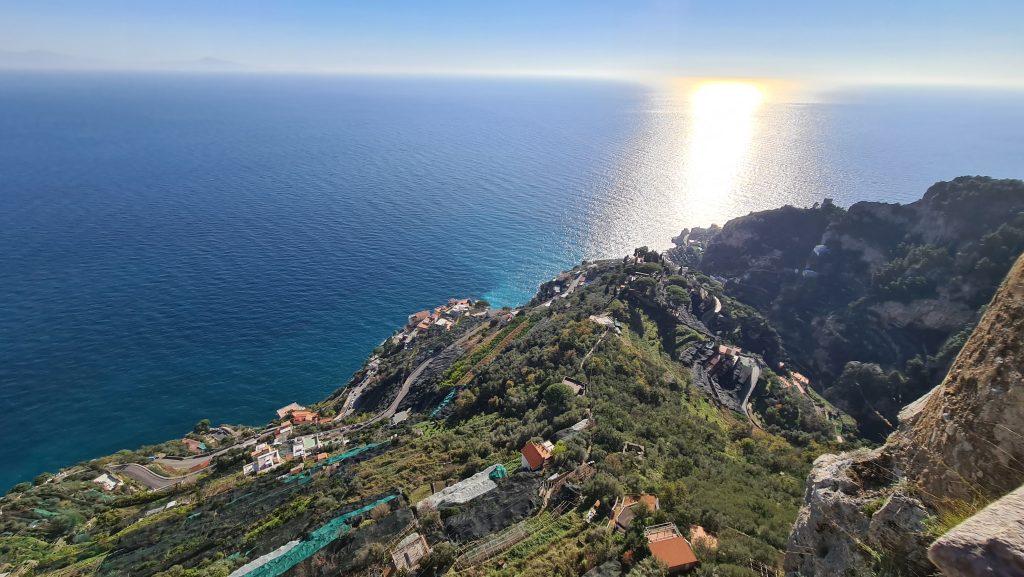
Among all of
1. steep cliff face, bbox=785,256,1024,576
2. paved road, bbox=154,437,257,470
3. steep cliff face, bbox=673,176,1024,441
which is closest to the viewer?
steep cliff face, bbox=785,256,1024,576

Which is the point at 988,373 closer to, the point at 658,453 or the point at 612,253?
the point at 658,453

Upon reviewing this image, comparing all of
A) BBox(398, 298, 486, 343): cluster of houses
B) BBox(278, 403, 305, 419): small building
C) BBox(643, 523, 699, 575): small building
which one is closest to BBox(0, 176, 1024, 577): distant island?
BBox(643, 523, 699, 575): small building

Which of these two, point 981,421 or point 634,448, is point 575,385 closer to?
point 634,448

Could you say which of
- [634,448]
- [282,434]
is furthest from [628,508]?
[282,434]

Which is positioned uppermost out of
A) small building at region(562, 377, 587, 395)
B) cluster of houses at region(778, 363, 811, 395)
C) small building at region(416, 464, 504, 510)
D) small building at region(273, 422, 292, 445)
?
small building at region(416, 464, 504, 510)

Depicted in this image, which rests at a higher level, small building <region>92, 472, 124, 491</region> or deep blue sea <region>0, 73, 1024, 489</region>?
deep blue sea <region>0, 73, 1024, 489</region>

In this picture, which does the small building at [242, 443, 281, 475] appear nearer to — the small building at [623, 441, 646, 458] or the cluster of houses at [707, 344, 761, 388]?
the small building at [623, 441, 646, 458]
